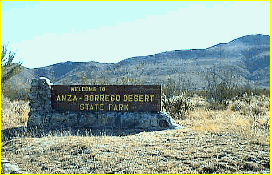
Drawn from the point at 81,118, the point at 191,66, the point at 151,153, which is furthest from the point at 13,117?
the point at 191,66

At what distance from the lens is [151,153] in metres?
9.05

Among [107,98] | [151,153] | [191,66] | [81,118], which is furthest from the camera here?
[191,66]

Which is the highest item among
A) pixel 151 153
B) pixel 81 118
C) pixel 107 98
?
pixel 107 98

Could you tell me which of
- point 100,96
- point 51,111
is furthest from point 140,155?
point 51,111

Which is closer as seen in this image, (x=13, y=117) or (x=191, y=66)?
(x=13, y=117)

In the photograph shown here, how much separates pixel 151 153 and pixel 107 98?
20.7ft

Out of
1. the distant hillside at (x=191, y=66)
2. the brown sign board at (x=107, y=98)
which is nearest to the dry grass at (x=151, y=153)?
the brown sign board at (x=107, y=98)

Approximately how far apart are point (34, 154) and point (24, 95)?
26.7 meters

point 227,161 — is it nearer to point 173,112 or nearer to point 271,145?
point 271,145

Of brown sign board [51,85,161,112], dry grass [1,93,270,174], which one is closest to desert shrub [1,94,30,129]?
brown sign board [51,85,161,112]

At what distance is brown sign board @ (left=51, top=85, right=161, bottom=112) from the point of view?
14.7 m

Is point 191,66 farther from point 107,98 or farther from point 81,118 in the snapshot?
point 81,118

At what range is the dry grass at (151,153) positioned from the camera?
7746 mm

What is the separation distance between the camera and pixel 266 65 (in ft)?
231
